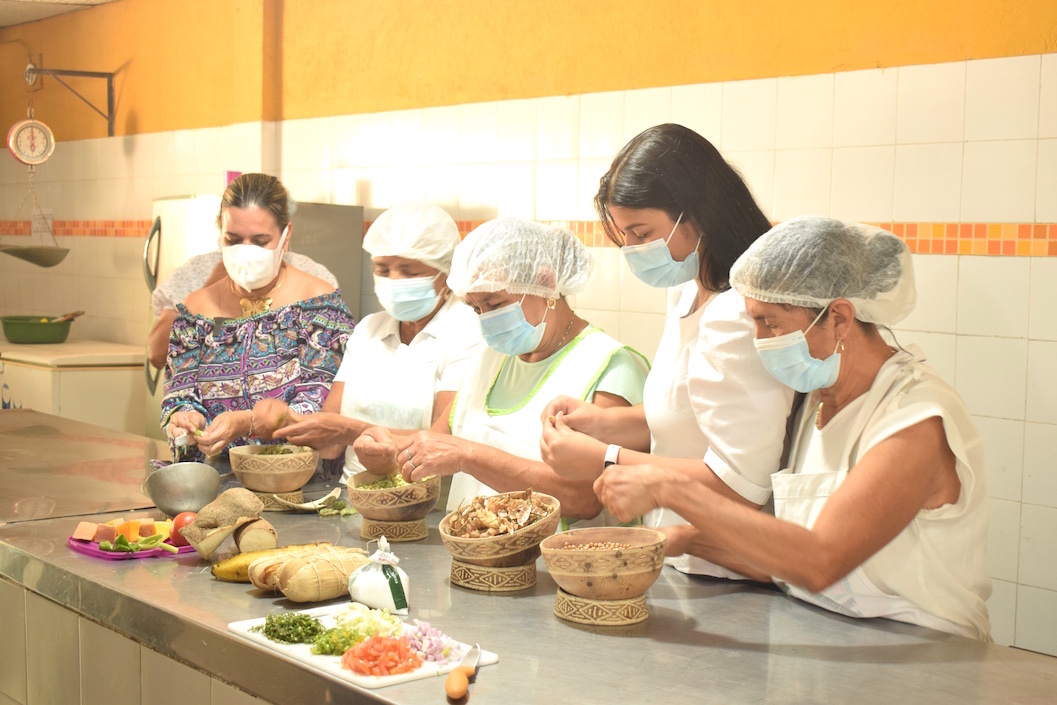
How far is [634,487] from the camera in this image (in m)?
2.06

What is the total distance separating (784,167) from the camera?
12.3 ft

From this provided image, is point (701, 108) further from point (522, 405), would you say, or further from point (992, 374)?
point (522, 405)

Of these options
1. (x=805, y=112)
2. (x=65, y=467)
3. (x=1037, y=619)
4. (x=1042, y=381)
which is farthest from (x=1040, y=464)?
(x=65, y=467)

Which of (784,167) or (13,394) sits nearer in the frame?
(784,167)

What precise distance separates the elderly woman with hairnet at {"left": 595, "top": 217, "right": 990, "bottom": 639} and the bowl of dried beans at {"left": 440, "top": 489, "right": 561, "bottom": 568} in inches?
6.3

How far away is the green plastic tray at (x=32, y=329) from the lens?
21.9 ft

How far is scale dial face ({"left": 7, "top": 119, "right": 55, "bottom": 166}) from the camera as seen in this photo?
7012mm

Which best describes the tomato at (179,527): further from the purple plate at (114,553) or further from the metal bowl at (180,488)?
the metal bowl at (180,488)

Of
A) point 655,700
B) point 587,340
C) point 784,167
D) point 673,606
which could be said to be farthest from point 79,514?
point 784,167

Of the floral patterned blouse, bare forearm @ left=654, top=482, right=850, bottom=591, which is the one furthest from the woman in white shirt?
the floral patterned blouse

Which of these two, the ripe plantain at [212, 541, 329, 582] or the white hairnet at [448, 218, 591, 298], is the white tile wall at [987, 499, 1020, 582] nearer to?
the white hairnet at [448, 218, 591, 298]

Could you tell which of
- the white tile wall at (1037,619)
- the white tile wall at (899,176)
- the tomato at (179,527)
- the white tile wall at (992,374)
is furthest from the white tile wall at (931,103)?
the tomato at (179,527)

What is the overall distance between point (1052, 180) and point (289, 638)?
2.50 meters

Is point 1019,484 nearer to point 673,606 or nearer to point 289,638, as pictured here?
point 673,606
